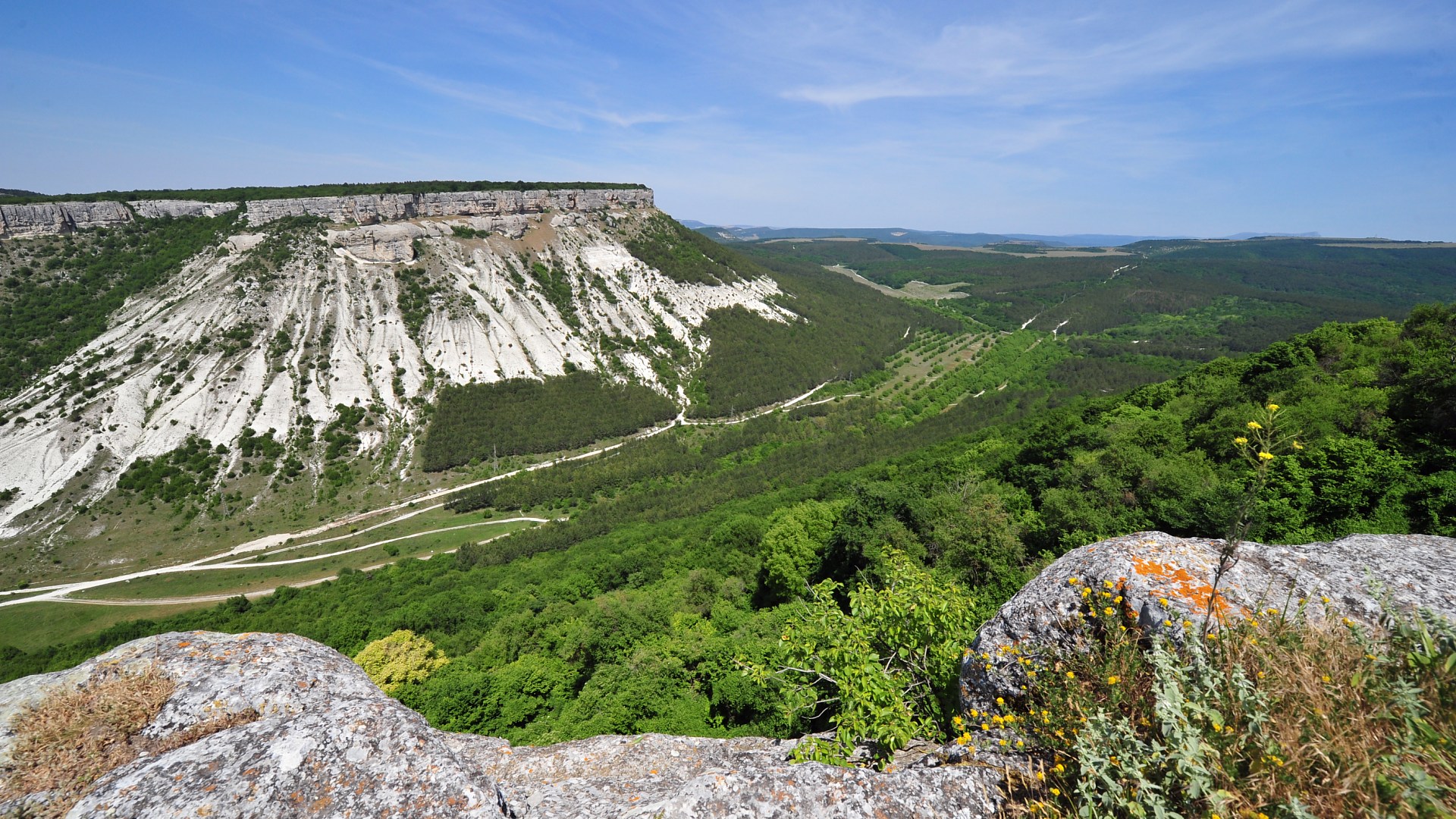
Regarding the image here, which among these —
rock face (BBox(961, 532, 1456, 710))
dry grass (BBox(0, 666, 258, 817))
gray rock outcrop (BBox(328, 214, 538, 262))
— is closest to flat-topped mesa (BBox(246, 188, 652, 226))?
gray rock outcrop (BBox(328, 214, 538, 262))

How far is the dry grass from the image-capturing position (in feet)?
Answer: 18.7

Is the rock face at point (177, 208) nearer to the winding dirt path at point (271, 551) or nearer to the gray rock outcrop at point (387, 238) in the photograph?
the gray rock outcrop at point (387, 238)

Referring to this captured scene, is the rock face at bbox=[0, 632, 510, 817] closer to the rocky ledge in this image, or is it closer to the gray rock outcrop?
the rocky ledge

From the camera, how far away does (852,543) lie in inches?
1137

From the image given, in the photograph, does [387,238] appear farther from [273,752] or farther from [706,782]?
[706,782]

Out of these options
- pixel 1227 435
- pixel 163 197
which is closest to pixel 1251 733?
pixel 1227 435

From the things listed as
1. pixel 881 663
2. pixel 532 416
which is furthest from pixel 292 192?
pixel 881 663

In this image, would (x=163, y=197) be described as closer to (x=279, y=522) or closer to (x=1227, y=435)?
(x=279, y=522)

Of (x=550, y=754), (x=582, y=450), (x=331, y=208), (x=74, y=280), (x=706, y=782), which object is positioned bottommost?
(x=582, y=450)

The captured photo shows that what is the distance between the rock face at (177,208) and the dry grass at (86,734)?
382 feet

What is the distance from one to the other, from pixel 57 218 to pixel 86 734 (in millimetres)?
116455

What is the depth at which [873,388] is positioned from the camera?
105688mm

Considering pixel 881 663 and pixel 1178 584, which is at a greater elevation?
pixel 1178 584

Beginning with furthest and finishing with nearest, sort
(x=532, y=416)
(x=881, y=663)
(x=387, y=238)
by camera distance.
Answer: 1. (x=387, y=238)
2. (x=532, y=416)
3. (x=881, y=663)
